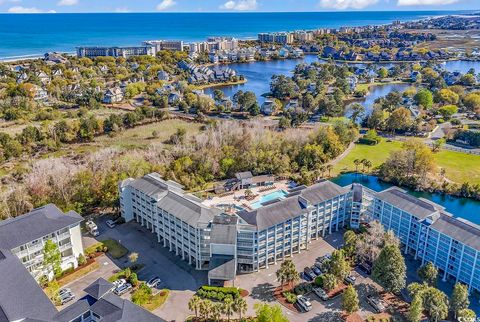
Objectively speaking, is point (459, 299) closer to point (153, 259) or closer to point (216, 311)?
point (216, 311)

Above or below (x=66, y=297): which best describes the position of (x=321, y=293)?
above

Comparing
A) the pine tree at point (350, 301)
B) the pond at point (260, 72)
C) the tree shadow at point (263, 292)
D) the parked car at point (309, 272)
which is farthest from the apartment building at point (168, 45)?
the pine tree at point (350, 301)

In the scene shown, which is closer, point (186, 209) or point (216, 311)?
point (216, 311)

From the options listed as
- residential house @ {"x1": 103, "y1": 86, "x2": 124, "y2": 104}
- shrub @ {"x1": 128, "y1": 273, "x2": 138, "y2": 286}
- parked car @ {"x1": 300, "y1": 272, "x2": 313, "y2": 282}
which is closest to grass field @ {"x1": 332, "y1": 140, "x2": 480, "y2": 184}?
parked car @ {"x1": 300, "y1": 272, "x2": 313, "y2": 282}

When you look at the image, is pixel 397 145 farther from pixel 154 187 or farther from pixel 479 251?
pixel 154 187

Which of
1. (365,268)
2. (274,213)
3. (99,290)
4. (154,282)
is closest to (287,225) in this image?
(274,213)

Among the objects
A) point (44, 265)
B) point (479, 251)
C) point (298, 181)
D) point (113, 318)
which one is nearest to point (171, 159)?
point (298, 181)

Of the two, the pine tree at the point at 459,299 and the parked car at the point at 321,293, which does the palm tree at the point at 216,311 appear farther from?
the pine tree at the point at 459,299
